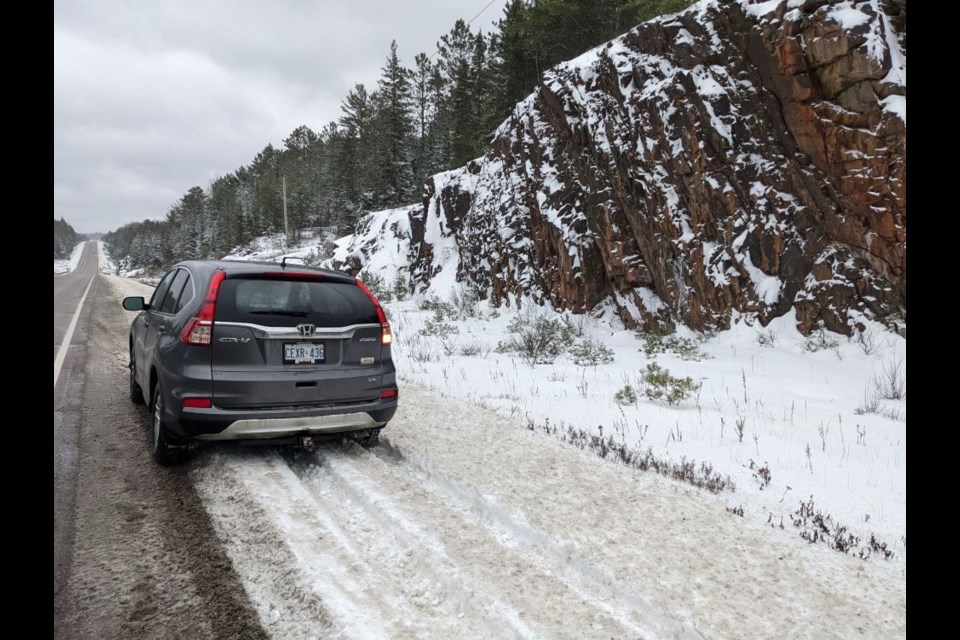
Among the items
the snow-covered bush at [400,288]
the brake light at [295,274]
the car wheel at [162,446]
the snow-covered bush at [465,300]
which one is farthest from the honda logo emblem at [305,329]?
the snow-covered bush at [400,288]

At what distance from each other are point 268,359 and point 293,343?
23 centimetres

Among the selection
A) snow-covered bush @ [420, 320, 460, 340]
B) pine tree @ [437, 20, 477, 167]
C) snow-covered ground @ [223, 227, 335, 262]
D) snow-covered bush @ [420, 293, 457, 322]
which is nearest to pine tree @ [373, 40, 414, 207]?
pine tree @ [437, 20, 477, 167]

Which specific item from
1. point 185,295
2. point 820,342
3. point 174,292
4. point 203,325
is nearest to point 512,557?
point 203,325

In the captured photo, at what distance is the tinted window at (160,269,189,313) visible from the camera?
4.91 m

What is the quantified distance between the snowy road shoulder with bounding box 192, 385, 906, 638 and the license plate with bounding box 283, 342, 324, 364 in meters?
0.96

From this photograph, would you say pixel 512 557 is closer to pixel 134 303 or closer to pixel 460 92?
pixel 134 303

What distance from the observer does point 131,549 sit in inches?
123

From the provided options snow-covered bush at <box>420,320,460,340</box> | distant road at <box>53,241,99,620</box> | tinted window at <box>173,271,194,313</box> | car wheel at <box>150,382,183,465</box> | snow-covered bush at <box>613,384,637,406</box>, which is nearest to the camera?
distant road at <box>53,241,99,620</box>

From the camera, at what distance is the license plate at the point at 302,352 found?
4.16 metres

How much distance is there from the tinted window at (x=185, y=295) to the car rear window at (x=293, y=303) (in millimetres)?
554

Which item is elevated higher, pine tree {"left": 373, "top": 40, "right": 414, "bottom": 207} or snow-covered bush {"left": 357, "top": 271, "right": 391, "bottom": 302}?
pine tree {"left": 373, "top": 40, "right": 414, "bottom": 207}

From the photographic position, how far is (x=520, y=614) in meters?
2.59

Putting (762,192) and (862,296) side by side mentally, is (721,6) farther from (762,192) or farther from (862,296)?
(862,296)

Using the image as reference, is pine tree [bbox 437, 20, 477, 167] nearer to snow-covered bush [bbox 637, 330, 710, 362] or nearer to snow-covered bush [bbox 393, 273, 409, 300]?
snow-covered bush [bbox 393, 273, 409, 300]
